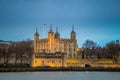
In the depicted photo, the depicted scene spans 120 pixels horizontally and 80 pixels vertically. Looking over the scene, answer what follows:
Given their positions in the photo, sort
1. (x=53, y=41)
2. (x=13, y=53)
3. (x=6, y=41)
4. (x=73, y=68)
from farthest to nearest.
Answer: (x=6, y=41) < (x=53, y=41) < (x=13, y=53) < (x=73, y=68)

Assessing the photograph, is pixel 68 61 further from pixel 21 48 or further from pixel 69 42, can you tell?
pixel 69 42

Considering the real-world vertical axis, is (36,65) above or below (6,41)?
below

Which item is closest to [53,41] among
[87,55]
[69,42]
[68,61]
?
[69,42]

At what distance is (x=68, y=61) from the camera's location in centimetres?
9412

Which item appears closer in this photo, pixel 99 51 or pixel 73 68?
pixel 73 68

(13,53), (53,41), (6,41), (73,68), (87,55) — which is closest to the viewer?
(73,68)

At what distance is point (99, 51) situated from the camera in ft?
384

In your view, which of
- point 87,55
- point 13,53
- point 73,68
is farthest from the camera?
point 87,55

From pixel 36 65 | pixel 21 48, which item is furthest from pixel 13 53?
pixel 36 65

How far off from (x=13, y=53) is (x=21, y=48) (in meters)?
2.30

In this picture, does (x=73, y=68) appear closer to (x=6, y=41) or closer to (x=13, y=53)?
(x=13, y=53)

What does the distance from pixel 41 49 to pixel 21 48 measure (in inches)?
809

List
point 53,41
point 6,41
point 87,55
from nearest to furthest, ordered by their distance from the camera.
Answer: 1. point 87,55
2. point 53,41
3. point 6,41

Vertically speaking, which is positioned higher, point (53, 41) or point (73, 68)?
point (53, 41)
